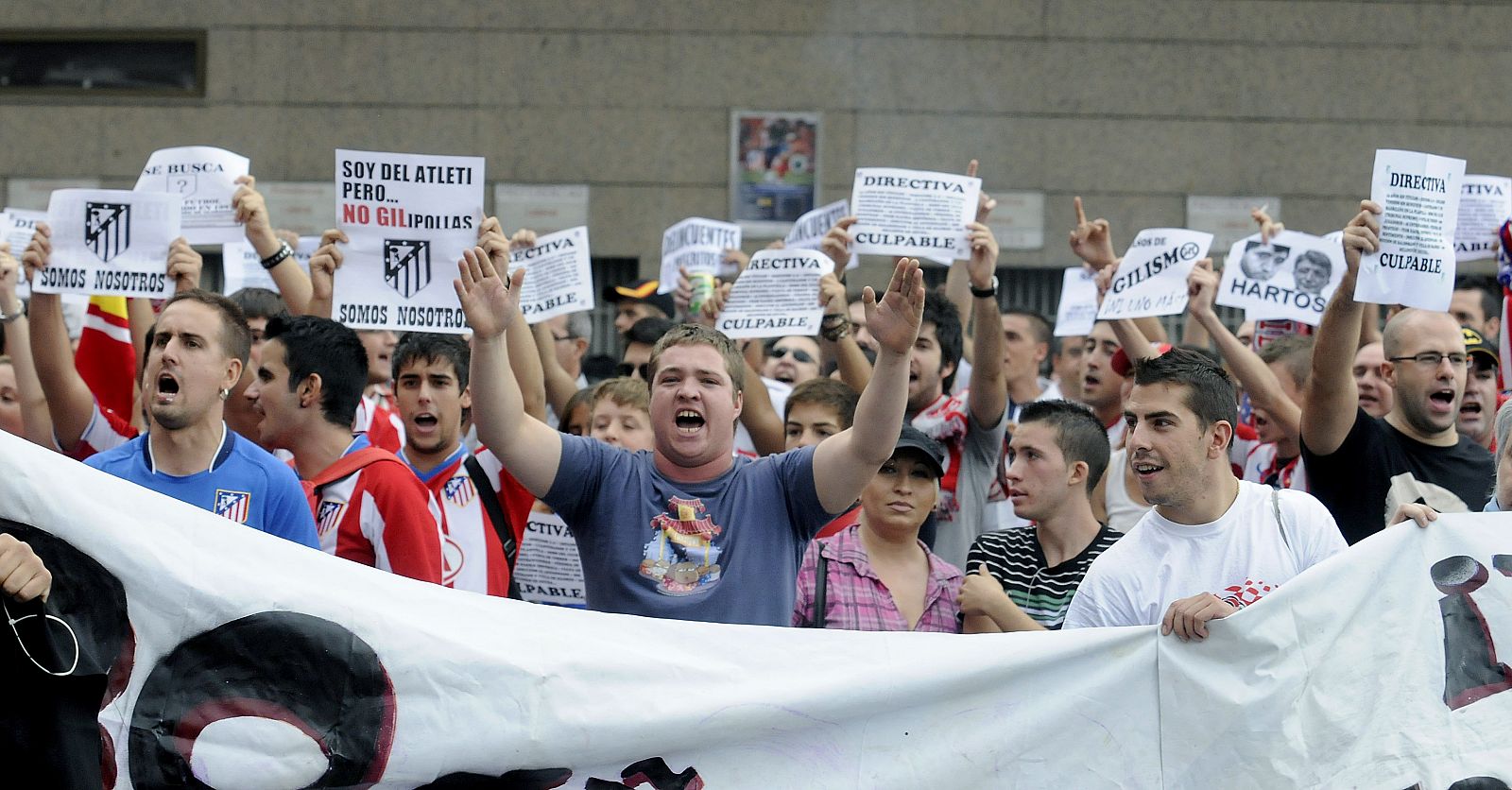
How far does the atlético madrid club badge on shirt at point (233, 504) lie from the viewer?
430 centimetres

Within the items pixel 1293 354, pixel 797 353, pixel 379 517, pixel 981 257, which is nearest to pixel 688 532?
pixel 379 517

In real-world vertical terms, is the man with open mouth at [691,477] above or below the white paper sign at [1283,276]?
below

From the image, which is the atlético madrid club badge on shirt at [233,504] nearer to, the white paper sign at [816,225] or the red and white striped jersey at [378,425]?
the red and white striped jersey at [378,425]

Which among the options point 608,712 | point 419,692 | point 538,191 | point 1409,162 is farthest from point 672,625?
point 538,191

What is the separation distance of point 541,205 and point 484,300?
9.45 meters

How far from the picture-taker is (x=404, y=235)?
580cm

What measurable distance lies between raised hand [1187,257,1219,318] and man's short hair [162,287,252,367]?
3.47 metres

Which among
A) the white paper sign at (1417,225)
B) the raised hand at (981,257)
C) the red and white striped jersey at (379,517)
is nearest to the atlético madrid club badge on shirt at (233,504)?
the red and white striped jersey at (379,517)

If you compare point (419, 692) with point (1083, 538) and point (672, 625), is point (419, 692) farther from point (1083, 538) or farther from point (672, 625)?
point (1083, 538)

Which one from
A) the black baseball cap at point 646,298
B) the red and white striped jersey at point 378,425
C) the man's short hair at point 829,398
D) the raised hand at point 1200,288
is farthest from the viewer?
the black baseball cap at point 646,298

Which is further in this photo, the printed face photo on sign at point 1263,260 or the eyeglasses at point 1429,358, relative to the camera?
the printed face photo on sign at point 1263,260

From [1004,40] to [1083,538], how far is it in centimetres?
919

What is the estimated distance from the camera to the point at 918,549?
16.8 ft

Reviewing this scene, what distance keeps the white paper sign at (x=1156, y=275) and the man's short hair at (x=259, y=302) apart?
332cm
